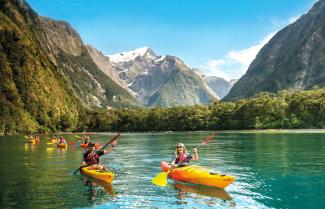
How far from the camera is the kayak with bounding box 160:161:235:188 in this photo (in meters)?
28.6

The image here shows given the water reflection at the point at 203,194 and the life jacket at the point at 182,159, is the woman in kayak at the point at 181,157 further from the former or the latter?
the water reflection at the point at 203,194

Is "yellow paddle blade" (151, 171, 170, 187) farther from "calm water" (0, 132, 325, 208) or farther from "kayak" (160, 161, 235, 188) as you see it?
"kayak" (160, 161, 235, 188)

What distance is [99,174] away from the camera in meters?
33.4

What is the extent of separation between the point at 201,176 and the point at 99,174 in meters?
8.87

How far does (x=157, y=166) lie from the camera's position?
46.1 metres

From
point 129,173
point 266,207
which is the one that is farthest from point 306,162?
point 266,207

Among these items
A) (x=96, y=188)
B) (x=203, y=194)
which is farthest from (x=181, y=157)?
(x=96, y=188)

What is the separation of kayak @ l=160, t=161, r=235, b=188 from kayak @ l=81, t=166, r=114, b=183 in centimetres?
513

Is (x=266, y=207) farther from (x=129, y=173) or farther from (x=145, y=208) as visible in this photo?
(x=129, y=173)

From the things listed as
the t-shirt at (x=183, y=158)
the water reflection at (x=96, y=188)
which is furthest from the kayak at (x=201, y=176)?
the water reflection at (x=96, y=188)

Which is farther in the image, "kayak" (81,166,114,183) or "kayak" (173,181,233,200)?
"kayak" (81,166,114,183)

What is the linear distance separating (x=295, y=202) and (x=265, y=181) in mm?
8335

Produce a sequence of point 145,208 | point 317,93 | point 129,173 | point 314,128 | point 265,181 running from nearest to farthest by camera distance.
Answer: point 145,208, point 265,181, point 129,173, point 314,128, point 317,93

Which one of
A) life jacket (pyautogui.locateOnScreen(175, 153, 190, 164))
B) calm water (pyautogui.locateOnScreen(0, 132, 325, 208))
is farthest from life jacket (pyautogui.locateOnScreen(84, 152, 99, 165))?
life jacket (pyautogui.locateOnScreen(175, 153, 190, 164))
